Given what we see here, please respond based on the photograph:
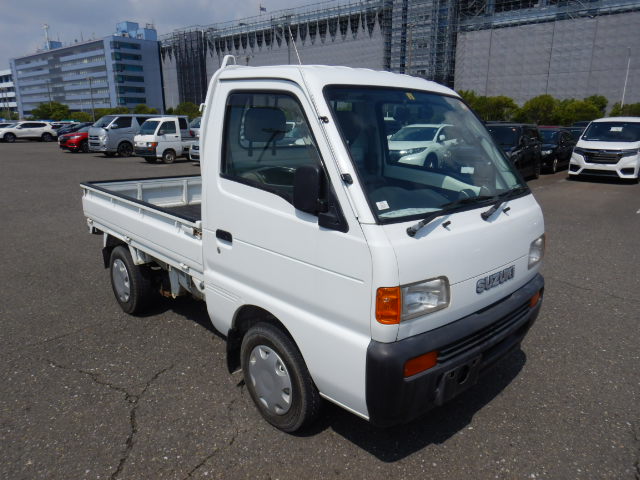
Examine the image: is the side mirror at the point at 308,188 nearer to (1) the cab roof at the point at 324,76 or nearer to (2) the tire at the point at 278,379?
(1) the cab roof at the point at 324,76

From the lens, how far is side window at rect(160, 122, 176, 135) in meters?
19.8

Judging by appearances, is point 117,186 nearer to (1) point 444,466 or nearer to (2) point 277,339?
(2) point 277,339

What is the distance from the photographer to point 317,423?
9.87ft

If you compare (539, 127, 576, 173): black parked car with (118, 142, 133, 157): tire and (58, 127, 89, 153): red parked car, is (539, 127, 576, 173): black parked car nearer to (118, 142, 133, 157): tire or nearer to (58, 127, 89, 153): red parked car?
(118, 142, 133, 157): tire

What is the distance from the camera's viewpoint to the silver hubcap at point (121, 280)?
15.0ft

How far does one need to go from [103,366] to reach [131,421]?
0.86 meters

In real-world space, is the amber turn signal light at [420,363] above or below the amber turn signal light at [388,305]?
below

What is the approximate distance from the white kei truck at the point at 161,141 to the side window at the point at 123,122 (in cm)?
308

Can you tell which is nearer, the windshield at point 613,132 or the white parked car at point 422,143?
the white parked car at point 422,143

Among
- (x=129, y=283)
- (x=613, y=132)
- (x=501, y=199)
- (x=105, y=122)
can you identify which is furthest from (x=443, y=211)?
(x=105, y=122)

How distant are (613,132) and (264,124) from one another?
15097 mm

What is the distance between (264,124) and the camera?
2.84 meters

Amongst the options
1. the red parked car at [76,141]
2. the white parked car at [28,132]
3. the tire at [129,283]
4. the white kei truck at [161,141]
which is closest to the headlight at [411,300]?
the tire at [129,283]

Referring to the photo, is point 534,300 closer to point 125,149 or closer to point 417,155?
point 417,155
